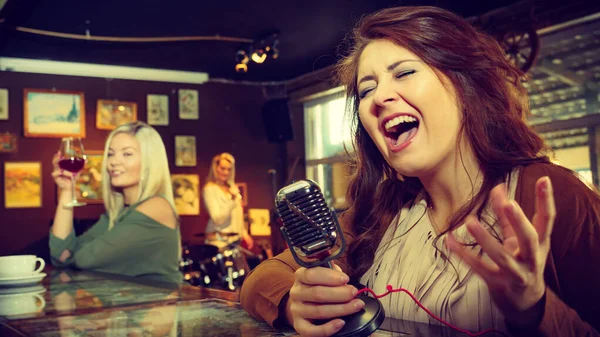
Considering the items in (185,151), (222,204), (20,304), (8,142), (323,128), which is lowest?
(222,204)

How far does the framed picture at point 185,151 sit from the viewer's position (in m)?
7.91

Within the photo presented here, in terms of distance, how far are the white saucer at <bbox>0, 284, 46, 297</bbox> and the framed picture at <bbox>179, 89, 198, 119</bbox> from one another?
6.30 m

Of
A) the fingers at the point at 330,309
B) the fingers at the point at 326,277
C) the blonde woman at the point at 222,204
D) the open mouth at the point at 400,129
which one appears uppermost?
the open mouth at the point at 400,129

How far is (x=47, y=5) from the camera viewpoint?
17.1 ft

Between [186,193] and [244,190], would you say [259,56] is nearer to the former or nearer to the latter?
[186,193]

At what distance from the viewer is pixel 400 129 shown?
4.24ft

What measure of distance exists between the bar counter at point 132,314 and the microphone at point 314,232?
0.06 meters

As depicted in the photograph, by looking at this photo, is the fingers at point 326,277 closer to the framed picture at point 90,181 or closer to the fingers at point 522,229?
the fingers at point 522,229

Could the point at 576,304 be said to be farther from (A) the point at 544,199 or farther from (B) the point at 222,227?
(B) the point at 222,227

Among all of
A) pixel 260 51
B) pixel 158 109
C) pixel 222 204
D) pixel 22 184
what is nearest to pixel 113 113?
pixel 158 109

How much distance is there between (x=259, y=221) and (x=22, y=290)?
21.1ft

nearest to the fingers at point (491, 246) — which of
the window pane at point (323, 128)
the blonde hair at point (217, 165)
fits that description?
the blonde hair at point (217, 165)

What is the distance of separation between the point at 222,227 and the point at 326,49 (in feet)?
7.62

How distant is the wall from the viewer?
7.04m
